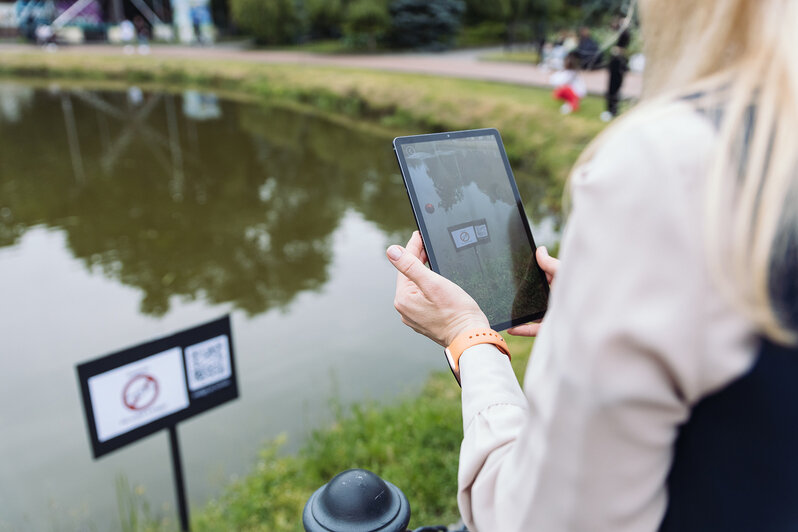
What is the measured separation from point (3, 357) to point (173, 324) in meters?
1.36

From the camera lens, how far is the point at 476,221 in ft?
4.18

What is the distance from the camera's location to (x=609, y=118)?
9.76 metres

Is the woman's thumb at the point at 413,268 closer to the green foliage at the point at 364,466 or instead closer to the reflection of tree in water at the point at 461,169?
the reflection of tree in water at the point at 461,169

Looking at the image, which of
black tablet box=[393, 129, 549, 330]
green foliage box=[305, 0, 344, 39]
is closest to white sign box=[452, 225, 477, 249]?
black tablet box=[393, 129, 549, 330]

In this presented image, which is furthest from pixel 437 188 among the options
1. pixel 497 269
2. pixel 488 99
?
pixel 488 99

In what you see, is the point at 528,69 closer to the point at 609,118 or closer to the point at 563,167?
the point at 609,118

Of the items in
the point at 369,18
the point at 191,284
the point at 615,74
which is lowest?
the point at 191,284

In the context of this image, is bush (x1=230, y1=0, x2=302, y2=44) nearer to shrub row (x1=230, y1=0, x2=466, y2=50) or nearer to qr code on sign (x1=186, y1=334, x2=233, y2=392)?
shrub row (x1=230, y1=0, x2=466, y2=50)

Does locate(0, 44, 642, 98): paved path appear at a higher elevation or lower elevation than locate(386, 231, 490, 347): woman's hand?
lower

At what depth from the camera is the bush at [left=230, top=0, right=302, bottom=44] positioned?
22953 millimetres

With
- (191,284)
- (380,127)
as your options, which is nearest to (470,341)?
(191,284)

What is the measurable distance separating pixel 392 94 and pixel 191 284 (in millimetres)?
8622

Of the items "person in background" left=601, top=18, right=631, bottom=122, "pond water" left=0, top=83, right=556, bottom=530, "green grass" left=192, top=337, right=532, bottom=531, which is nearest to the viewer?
"green grass" left=192, top=337, right=532, bottom=531

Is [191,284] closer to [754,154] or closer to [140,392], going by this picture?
[140,392]
